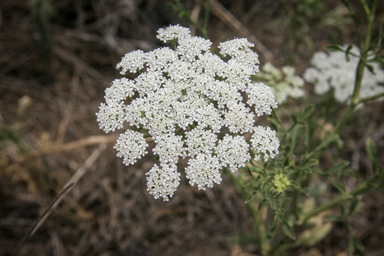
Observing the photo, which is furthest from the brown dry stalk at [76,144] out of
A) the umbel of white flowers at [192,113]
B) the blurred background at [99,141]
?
the umbel of white flowers at [192,113]

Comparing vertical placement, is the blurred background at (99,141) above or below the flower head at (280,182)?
above

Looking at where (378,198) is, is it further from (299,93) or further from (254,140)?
(254,140)

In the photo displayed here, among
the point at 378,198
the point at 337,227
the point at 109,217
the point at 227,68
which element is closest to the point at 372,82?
the point at 378,198

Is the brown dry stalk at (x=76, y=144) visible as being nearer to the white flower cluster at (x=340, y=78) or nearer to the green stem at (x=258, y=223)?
the green stem at (x=258, y=223)

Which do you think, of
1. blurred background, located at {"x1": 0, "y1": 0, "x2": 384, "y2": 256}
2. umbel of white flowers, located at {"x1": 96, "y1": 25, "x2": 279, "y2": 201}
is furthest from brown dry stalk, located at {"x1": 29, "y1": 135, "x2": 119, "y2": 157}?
umbel of white flowers, located at {"x1": 96, "y1": 25, "x2": 279, "y2": 201}

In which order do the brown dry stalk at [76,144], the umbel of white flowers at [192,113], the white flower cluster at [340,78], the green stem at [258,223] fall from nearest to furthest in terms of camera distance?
1. the umbel of white flowers at [192,113]
2. the green stem at [258,223]
3. the white flower cluster at [340,78]
4. the brown dry stalk at [76,144]

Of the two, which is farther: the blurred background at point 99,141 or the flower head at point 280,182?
the blurred background at point 99,141

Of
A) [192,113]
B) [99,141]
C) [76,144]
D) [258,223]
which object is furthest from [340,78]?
[76,144]
